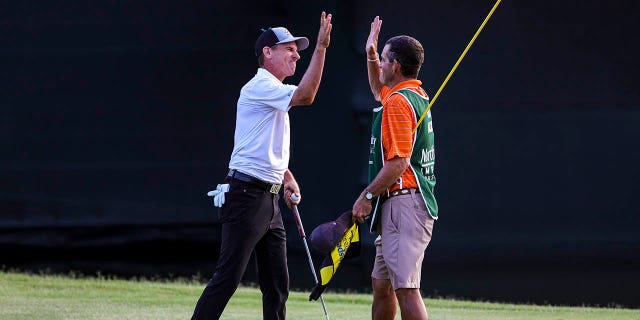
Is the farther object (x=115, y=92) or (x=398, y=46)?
(x=115, y=92)

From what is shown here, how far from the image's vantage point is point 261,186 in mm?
4457

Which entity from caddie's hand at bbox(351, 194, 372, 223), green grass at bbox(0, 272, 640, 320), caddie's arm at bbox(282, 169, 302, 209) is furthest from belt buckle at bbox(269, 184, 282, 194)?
green grass at bbox(0, 272, 640, 320)

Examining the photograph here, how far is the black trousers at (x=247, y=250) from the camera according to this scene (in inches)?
172

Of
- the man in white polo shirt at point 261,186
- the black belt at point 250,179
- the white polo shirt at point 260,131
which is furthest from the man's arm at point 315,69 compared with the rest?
the black belt at point 250,179

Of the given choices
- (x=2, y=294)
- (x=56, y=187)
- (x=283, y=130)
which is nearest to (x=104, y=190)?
(x=56, y=187)

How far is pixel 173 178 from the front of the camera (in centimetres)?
682

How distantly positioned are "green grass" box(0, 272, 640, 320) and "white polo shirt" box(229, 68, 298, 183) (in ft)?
5.05

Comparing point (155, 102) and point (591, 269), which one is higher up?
point (155, 102)

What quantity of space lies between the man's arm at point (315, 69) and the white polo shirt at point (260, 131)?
0.45ft

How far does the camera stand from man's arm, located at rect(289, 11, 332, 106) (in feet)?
13.6

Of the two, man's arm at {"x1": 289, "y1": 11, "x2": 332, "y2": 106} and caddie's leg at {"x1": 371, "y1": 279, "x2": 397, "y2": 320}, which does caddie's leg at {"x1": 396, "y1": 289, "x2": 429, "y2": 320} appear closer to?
caddie's leg at {"x1": 371, "y1": 279, "x2": 397, "y2": 320}

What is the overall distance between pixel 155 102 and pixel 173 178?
19.6 inches

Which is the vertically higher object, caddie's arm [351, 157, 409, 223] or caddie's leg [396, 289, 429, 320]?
caddie's arm [351, 157, 409, 223]

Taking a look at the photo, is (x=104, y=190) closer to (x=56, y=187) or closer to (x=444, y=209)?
(x=56, y=187)
